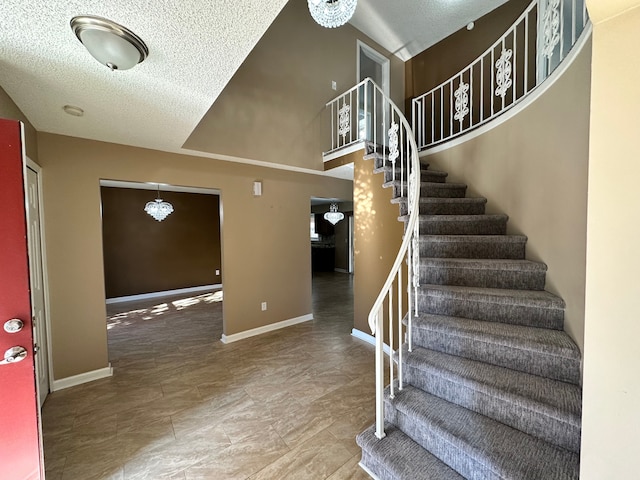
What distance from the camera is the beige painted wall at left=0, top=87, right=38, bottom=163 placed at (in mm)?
1723

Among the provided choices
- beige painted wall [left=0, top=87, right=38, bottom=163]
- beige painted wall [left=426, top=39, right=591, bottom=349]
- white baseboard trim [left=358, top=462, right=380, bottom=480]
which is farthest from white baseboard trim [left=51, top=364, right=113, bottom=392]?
beige painted wall [left=426, top=39, right=591, bottom=349]

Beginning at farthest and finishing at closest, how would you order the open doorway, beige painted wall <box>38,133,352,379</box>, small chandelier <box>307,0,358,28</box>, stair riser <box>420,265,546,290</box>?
the open doorway
beige painted wall <box>38,133,352,379</box>
stair riser <box>420,265,546,290</box>
small chandelier <box>307,0,358,28</box>

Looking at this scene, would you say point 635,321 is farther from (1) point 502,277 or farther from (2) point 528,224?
(2) point 528,224

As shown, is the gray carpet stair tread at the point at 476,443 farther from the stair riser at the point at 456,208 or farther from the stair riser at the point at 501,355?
the stair riser at the point at 456,208

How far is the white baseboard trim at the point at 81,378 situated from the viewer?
258 centimetres

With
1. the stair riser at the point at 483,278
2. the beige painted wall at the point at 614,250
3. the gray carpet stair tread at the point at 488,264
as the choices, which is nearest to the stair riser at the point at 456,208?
the gray carpet stair tread at the point at 488,264

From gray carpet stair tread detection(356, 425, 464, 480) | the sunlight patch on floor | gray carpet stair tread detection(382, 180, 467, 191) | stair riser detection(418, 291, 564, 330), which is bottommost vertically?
the sunlight patch on floor

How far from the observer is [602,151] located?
28.3 inches

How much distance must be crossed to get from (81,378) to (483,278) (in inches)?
157

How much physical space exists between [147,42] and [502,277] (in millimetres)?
2763

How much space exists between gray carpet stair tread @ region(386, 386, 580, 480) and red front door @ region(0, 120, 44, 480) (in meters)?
1.97

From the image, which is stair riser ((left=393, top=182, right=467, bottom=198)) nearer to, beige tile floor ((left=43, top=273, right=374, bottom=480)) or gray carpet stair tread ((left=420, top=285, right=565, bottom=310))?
gray carpet stair tread ((left=420, top=285, right=565, bottom=310))

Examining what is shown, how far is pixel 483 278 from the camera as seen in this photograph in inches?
85.6

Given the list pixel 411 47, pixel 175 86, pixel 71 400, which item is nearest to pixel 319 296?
pixel 71 400
